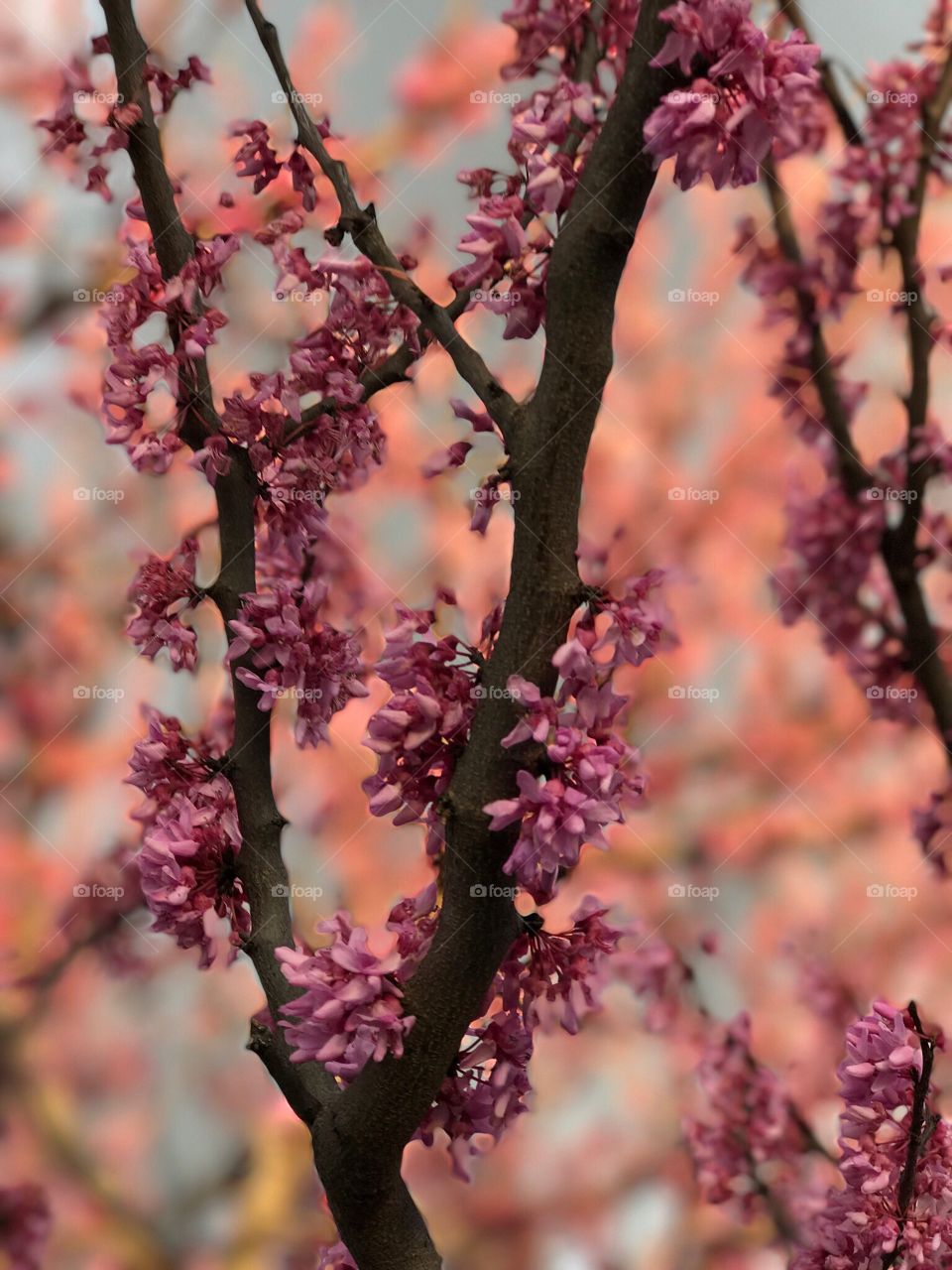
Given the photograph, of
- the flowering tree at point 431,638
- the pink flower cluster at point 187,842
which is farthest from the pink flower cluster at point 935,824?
the pink flower cluster at point 187,842

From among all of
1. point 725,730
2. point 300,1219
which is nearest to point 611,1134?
point 300,1219

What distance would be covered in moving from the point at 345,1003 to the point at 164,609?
11.1 inches

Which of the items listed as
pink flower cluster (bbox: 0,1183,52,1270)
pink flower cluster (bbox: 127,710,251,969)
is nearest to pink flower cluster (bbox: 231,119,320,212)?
pink flower cluster (bbox: 127,710,251,969)

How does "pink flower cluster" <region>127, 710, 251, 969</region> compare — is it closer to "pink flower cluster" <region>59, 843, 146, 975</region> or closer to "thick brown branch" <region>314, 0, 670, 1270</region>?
"thick brown branch" <region>314, 0, 670, 1270</region>

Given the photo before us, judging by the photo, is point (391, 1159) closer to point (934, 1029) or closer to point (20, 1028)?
point (934, 1029)

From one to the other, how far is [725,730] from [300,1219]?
1228 millimetres

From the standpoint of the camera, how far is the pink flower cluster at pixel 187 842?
0.72 m

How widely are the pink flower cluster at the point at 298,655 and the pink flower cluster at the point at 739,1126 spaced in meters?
0.73

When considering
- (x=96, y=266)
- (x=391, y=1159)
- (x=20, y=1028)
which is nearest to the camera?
(x=391, y=1159)

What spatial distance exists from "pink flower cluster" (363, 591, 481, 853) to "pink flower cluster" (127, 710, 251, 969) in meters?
0.11

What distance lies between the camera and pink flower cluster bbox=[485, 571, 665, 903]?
0.63 metres

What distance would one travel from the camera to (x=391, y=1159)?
0.69 m

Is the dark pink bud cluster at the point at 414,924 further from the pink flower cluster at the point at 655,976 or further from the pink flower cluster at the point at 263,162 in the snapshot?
the pink flower cluster at the point at 655,976

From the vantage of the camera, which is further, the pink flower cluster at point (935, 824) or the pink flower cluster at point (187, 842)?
the pink flower cluster at point (935, 824)
